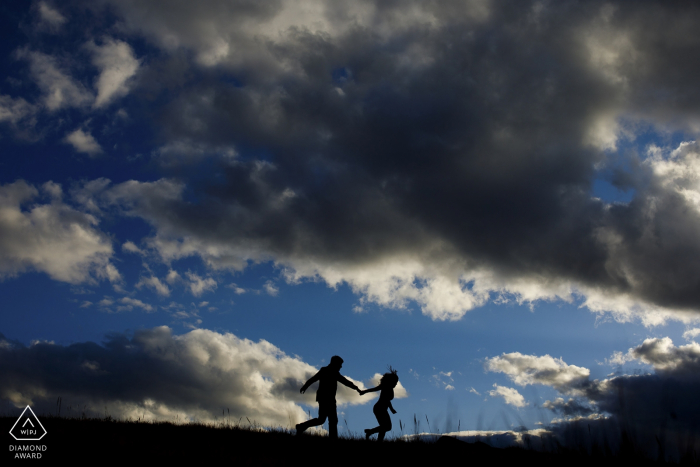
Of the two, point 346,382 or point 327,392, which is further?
point 346,382

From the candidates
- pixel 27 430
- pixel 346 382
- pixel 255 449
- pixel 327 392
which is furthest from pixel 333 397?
pixel 27 430

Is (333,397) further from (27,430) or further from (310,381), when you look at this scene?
(27,430)

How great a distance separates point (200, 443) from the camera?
996 cm

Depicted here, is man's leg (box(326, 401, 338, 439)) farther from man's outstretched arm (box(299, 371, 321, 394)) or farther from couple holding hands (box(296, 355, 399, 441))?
man's outstretched arm (box(299, 371, 321, 394))

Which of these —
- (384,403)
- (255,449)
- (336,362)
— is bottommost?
(255,449)

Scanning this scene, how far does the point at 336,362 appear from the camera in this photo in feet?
41.4

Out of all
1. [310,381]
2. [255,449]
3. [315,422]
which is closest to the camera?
[255,449]

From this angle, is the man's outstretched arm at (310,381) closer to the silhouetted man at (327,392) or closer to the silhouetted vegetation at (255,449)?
the silhouetted man at (327,392)

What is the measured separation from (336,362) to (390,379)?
1525 millimetres

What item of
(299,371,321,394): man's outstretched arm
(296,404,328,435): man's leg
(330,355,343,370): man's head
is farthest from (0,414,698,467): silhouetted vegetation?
(330,355,343,370): man's head

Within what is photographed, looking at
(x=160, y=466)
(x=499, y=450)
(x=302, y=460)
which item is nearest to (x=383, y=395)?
(x=499, y=450)

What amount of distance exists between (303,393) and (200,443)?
130 inches

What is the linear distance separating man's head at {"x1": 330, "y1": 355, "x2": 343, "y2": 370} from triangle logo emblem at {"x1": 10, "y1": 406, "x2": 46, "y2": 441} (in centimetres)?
664

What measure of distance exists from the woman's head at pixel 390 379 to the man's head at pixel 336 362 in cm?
118
